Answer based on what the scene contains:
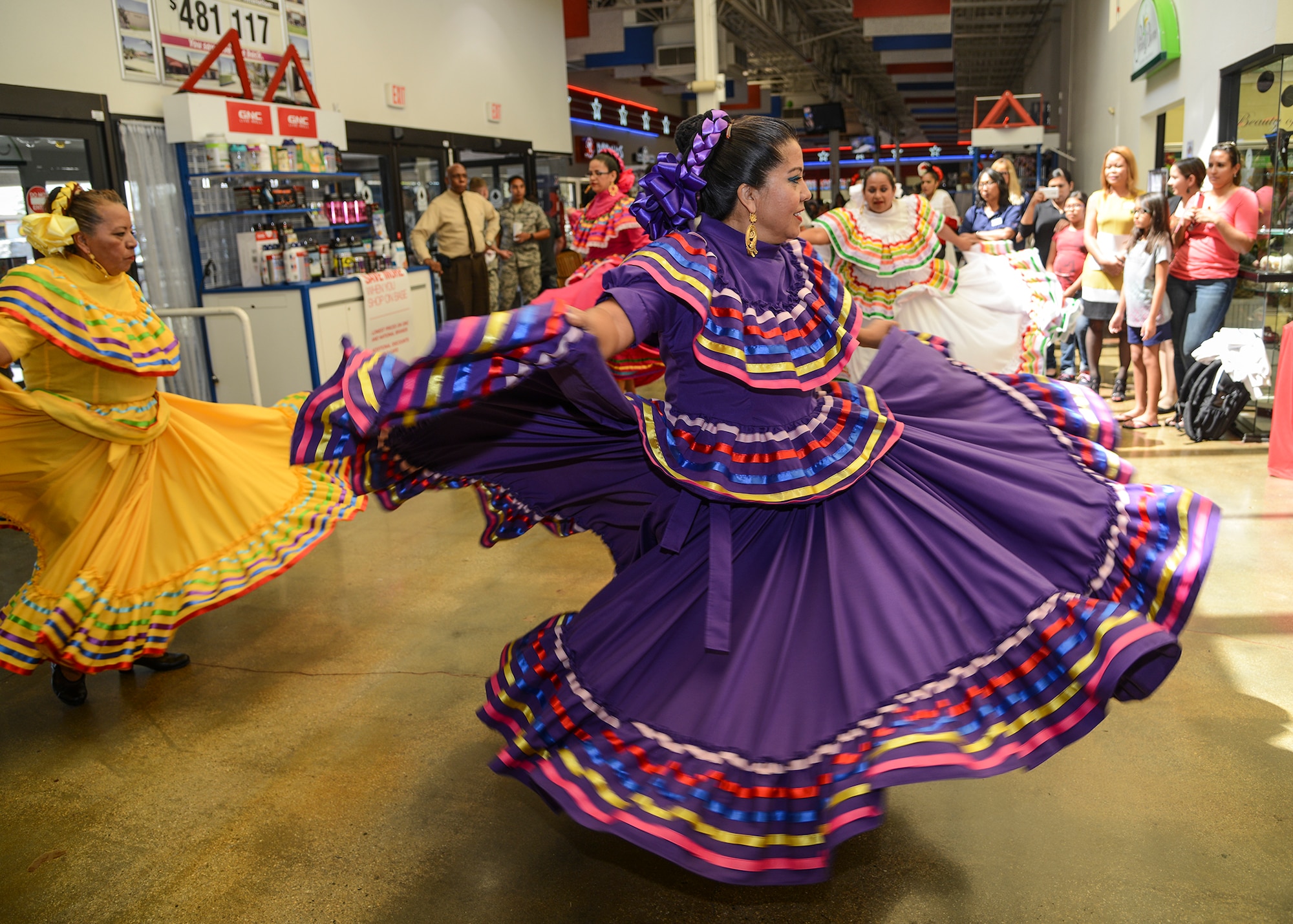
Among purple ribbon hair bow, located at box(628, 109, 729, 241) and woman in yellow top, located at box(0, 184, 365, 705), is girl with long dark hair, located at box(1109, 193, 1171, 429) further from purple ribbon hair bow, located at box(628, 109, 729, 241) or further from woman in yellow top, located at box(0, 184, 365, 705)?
woman in yellow top, located at box(0, 184, 365, 705)

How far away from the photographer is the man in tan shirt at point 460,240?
29.7 ft

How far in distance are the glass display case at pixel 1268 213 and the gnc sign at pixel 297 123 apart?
20.5ft

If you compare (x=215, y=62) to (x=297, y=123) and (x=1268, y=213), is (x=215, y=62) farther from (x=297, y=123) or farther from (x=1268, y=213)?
(x=1268, y=213)

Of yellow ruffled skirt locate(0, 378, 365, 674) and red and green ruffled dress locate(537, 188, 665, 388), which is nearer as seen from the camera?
yellow ruffled skirt locate(0, 378, 365, 674)

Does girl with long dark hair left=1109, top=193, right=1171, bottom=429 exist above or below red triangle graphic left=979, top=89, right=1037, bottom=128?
below

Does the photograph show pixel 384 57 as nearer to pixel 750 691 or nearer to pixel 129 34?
pixel 129 34

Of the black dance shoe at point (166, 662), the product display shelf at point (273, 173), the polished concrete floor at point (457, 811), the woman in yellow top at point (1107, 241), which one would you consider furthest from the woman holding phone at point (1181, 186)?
the product display shelf at point (273, 173)

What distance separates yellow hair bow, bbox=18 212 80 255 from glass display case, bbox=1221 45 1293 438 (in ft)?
18.7

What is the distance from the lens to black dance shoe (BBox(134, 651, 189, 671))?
334 centimetres

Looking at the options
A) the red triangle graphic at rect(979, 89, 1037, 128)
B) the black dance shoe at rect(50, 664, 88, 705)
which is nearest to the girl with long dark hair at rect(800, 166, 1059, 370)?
the black dance shoe at rect(50, 664, 88, 705)

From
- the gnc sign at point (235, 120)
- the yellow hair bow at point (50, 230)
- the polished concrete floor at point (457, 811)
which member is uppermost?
the gnc sign at point (235, 120)

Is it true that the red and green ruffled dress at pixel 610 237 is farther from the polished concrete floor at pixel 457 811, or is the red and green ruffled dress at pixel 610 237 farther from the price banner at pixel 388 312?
the price banner at pixel 388 312

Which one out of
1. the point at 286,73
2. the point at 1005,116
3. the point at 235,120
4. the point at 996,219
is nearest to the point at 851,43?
the point at 1005,116

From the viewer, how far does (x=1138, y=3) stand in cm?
1024
